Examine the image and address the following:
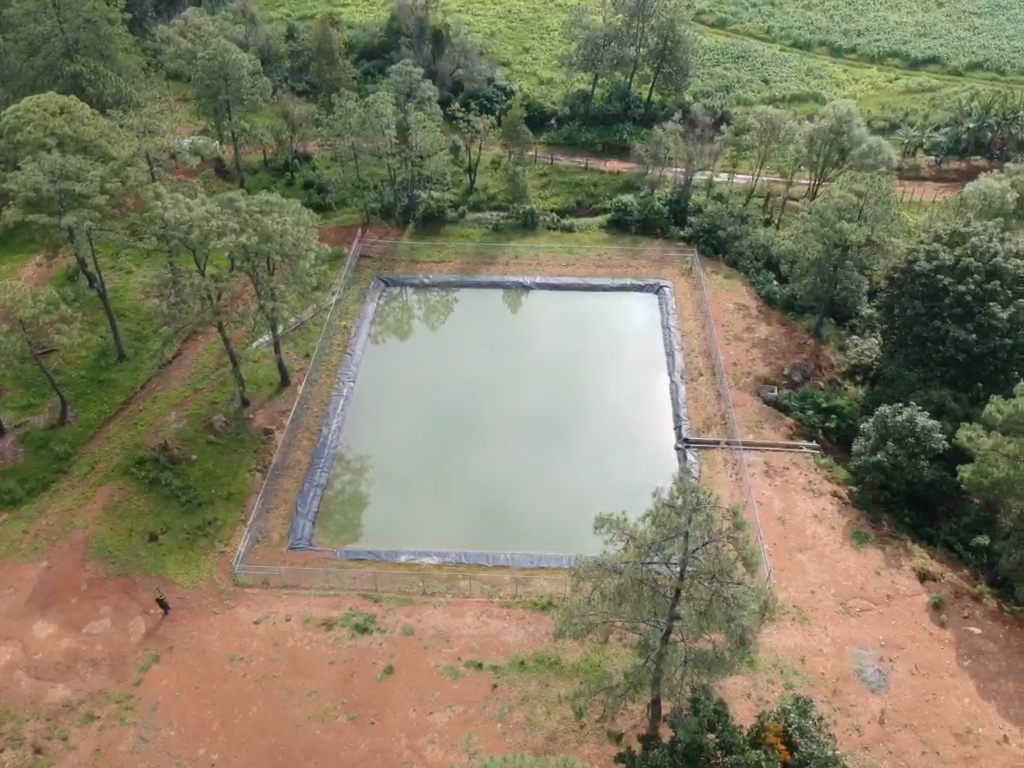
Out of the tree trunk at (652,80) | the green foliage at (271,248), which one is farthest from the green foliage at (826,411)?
the tree trunk at (652,80)

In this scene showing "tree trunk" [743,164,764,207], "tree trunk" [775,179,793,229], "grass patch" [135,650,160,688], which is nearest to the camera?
"grass patch" [135,650,160,688]

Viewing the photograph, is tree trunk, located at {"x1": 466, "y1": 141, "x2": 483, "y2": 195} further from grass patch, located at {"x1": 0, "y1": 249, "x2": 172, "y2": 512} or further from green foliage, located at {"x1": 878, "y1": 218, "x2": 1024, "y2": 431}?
green foliage, located at {"x1": 878, "y1": 218, "x2": 1024, "y2": 431}

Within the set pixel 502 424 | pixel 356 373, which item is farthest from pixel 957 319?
pixel 356 373

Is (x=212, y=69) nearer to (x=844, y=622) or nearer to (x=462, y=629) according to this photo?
(x=462, y=629)

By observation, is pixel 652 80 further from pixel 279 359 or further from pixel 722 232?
pixel 279 359

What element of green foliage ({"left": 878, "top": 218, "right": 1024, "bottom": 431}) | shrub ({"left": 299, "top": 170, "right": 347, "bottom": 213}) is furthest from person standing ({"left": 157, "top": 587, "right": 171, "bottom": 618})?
green foliage ({"left": 878, "top": 218, "right": 1024, "bottom": 431})

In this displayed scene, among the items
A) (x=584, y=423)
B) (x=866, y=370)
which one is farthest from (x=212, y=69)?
(x=866, y=370)

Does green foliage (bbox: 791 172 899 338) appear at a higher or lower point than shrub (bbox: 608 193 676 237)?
higher
